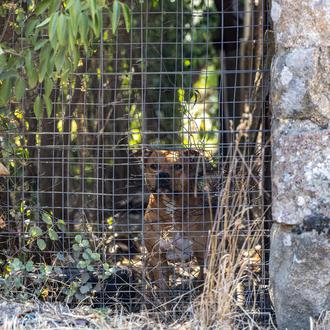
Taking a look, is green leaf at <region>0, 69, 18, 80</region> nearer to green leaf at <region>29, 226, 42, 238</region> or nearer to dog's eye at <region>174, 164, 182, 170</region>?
green leaf at <region>29, 226, 42, 238</region>

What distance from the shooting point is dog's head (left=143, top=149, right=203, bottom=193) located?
500cm

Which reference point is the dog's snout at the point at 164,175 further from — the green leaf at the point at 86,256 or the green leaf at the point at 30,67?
the green leaf at the point at 30,67

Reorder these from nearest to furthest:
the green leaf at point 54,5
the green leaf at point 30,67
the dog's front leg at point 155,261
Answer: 1. the green leaf at point 54,5
2. the green leaf at point 30,67
3. the dog's front leg at point 155,261

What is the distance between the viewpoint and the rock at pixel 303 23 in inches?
147

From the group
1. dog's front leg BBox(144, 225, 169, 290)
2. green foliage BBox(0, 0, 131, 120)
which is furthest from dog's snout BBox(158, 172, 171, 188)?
green foliage BBox(0, 0, 131, 120)

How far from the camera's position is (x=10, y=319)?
418 cm

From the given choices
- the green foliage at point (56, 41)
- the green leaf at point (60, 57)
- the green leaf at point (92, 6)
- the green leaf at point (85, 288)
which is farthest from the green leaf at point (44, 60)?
the green leaf at point (85, 288)

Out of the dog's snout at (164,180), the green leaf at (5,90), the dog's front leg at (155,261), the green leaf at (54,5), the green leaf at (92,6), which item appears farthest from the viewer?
the dog's snout at (164,180)

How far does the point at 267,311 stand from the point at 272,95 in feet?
4.70

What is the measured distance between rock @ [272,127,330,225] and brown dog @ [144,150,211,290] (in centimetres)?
108

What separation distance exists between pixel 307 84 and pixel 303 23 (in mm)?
325

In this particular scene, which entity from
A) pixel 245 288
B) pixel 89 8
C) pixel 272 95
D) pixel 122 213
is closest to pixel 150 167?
pixel 122 213

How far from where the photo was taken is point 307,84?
3760mm

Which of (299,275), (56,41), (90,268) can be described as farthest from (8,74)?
(299,275)
